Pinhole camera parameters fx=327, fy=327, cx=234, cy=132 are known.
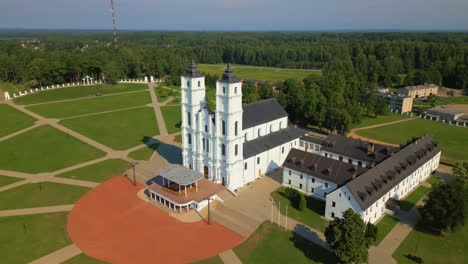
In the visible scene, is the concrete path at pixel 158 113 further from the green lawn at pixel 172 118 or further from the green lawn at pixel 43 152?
the green lawn at pixel 43 152

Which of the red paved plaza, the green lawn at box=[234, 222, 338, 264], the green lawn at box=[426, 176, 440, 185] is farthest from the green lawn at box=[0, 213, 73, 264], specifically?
the green lawn at box=[426, 176, 440, 185]

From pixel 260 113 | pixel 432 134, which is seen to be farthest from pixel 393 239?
pixel 432 134

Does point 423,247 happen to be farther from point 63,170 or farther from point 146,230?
point 63,170

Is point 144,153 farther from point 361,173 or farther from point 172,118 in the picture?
point 361,173

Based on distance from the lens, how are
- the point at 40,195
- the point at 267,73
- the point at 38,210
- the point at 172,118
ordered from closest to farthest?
the point at 38,210 → the point at 40,195 → the point at 172,118 → the point at 267,73

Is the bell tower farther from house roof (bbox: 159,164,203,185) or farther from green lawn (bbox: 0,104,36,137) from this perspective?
→ green lawn (bbox: 0,104,36,137)

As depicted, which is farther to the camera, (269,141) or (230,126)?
(269,141)

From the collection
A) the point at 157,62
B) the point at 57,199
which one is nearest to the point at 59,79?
the point at 157,62
